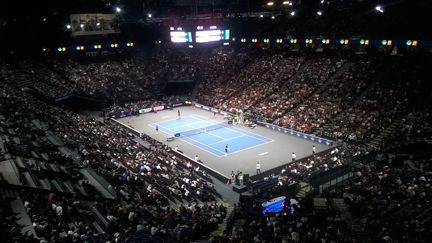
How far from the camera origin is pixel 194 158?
33.4 metres

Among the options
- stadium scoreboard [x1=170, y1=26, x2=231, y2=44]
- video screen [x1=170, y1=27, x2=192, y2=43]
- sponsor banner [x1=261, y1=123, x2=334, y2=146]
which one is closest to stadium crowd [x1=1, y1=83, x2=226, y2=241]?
sponsor banner [x1=261, y1=123, x2=334, y2=146]

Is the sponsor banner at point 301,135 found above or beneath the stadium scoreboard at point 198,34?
beneath

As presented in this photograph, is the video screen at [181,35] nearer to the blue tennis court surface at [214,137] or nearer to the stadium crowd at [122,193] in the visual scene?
the blue tennis court surface at [214,137]

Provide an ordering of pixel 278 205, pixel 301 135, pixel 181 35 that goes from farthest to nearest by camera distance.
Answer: pixel 181 35, pixel 301 135, pixel 278 205

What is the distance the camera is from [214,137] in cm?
4050

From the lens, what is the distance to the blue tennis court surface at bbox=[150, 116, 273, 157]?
121 ft

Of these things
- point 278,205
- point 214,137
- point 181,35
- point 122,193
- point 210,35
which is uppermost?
point 181,35

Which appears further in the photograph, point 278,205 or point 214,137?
point 214,137

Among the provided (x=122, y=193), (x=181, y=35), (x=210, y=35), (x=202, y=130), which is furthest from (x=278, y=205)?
(x=181, y=35)

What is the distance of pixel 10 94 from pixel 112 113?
1500 centimetres

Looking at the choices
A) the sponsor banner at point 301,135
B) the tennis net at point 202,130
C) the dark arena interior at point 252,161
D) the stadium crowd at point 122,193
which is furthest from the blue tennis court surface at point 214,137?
the stadium crowd at point 122,193

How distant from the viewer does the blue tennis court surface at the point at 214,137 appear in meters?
36.9

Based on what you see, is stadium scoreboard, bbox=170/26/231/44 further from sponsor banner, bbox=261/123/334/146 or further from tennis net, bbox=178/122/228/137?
sponsor banner, bbox=261/123/334/146

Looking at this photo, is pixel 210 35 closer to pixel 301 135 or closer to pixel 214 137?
pixel 214 137
